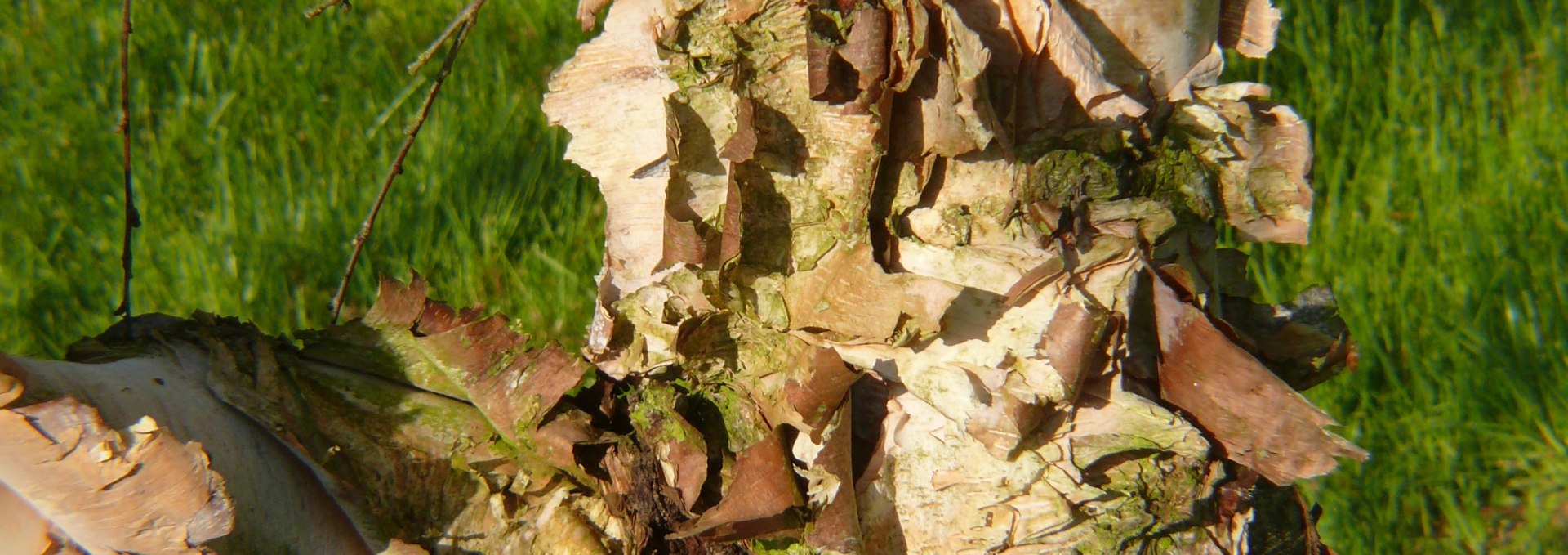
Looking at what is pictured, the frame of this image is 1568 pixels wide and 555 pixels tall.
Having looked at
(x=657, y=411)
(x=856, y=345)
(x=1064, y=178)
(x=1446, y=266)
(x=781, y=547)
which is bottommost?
(x=1446, y=266)

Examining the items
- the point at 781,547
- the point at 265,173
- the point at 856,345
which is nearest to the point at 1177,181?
the point at 856,345

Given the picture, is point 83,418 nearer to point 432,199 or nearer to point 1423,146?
point 432,199

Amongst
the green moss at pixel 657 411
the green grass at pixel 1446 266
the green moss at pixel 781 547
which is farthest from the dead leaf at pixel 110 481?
the green grass at pixel 1446 266

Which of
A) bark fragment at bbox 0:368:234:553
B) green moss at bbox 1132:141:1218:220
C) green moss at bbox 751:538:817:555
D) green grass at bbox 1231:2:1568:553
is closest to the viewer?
bark fragment at bbox 0:368:234:553

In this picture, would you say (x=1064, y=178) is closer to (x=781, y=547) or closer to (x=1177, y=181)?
(x=1177, y=181)

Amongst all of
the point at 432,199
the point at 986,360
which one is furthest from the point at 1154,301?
the point at 432,199

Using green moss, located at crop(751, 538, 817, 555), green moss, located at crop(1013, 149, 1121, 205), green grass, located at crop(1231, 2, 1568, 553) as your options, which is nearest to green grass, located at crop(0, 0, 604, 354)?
green moss, located at crop(751, 538, 817, 555)

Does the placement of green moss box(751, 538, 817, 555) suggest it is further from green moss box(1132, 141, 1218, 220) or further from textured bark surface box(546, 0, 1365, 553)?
green moss box(1132, 141, 1218, 220)
